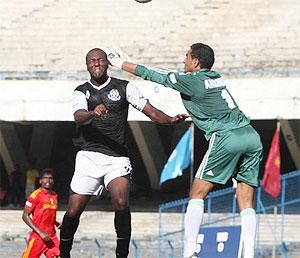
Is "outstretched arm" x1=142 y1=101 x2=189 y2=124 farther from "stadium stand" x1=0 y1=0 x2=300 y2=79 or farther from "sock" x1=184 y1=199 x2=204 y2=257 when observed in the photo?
"stadium stand" x1=0 y1=0 x2=300 y2=79

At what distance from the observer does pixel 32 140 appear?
37344 mm

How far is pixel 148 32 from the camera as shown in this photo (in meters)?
32.9

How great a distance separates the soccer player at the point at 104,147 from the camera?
10828 mm

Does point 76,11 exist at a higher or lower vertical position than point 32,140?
higher

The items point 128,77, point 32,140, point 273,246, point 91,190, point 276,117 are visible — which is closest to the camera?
point 91,190

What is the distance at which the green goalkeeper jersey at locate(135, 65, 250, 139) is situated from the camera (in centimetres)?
1007

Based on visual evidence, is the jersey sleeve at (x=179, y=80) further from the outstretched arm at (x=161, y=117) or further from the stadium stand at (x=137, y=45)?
the stadium stand at (x=137, y=45)

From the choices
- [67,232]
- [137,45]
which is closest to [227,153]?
[67,232]

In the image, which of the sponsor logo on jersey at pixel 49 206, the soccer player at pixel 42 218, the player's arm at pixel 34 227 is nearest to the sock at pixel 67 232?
the player's arm at pixel 34 227

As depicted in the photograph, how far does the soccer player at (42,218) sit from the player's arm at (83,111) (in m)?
4.41

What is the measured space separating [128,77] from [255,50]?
3.99 meters

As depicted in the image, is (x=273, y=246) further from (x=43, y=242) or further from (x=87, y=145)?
(x=87, y=145)

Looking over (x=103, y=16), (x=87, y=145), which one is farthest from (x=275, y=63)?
(x=87, y=145)

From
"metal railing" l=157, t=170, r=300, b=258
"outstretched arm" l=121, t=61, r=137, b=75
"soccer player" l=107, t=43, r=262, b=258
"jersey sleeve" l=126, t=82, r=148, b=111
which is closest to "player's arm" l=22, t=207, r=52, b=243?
"jersey sleeve" l=126, t=82, r=148, b=111
